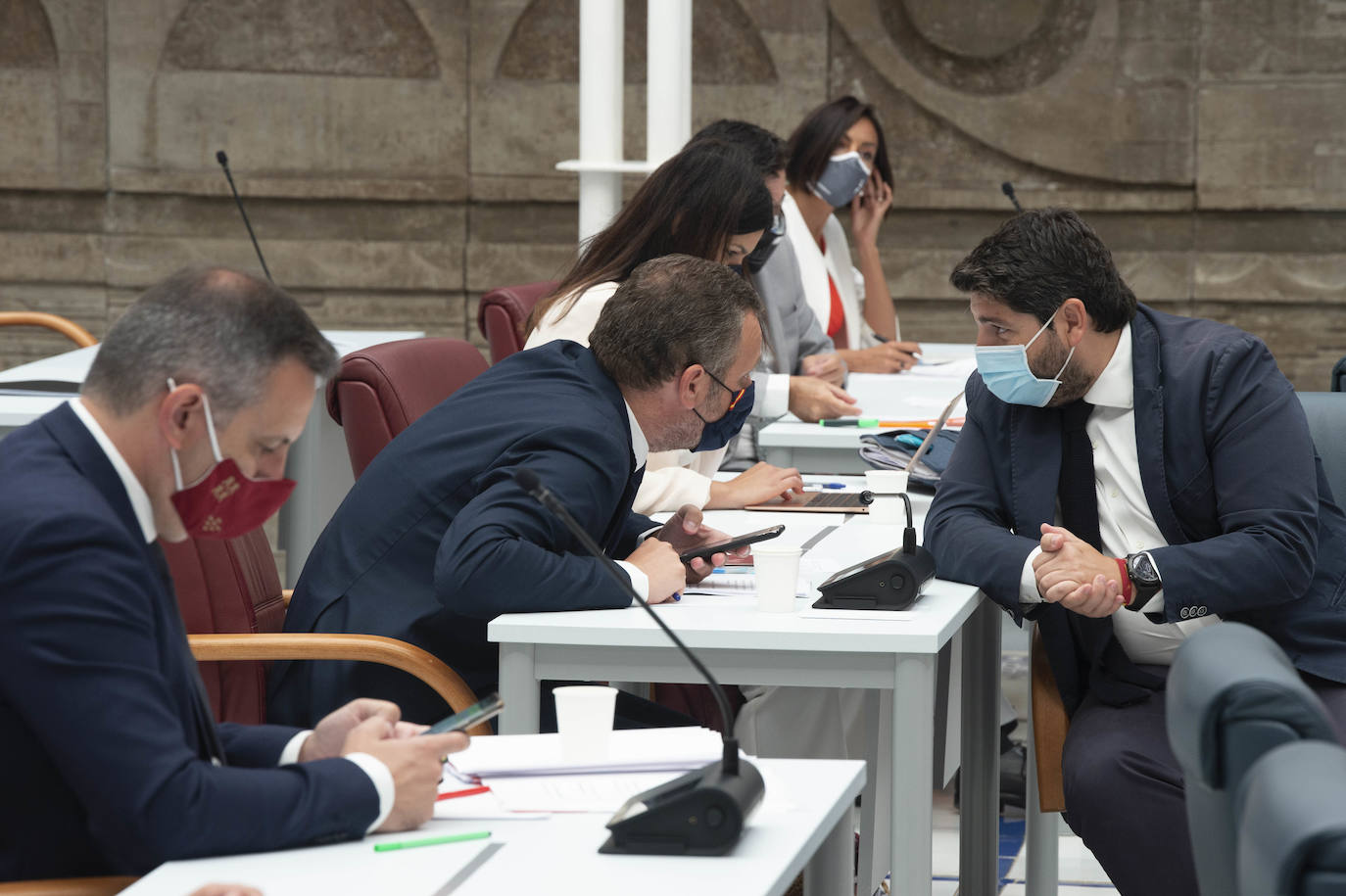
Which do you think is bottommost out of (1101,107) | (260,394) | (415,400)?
(415,400)

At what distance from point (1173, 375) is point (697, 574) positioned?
0.84 metres

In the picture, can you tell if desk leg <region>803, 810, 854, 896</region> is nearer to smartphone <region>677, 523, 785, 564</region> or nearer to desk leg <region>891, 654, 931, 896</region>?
desk leg <region>891, 654, 931, 896</region>

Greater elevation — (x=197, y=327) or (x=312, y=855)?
(x=197, y=327)

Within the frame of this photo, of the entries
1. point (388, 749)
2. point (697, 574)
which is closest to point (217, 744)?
point (388, 749)

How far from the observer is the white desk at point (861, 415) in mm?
3926

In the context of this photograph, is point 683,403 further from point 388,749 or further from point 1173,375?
point 388,749

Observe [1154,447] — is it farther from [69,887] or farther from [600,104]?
[600,104]

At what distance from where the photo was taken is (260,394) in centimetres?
155

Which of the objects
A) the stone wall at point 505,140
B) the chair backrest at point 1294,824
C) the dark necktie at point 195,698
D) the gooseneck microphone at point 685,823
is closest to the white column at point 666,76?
the stone wall at point 505,140

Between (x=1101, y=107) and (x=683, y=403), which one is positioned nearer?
(x=683, y=403)

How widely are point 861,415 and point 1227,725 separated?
2933 millimetres

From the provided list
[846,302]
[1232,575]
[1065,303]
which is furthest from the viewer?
[846,302]

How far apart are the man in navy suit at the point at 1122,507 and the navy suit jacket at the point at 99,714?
4.54 feet

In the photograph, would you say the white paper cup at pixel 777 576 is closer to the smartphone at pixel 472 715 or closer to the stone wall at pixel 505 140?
the smartphone at pixel 472 715
